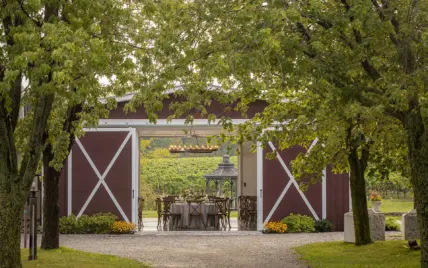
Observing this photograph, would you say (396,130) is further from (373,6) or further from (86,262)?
A: (86,262)

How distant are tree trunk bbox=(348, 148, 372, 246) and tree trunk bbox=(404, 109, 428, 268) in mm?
4301

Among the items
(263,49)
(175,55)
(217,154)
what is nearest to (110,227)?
(175,55)

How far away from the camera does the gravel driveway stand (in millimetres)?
11039

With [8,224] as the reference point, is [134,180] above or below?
above

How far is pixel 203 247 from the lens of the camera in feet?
43.1

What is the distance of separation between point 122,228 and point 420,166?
30.1ft

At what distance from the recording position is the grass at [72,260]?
9695 mm

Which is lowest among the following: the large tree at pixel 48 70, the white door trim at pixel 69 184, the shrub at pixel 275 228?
the shrub at pixel 275 228

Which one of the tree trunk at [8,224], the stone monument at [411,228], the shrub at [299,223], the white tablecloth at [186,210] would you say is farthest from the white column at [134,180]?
the tree trunk at [8,224]

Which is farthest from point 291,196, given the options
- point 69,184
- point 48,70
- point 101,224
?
point 48,70

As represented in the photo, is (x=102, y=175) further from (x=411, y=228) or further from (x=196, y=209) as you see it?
(x=411, y=228)

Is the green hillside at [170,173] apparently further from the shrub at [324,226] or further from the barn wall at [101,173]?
the shrub at [324,226]

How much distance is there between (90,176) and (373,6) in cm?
1005

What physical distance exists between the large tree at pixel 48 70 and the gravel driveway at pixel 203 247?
9.41 feet
